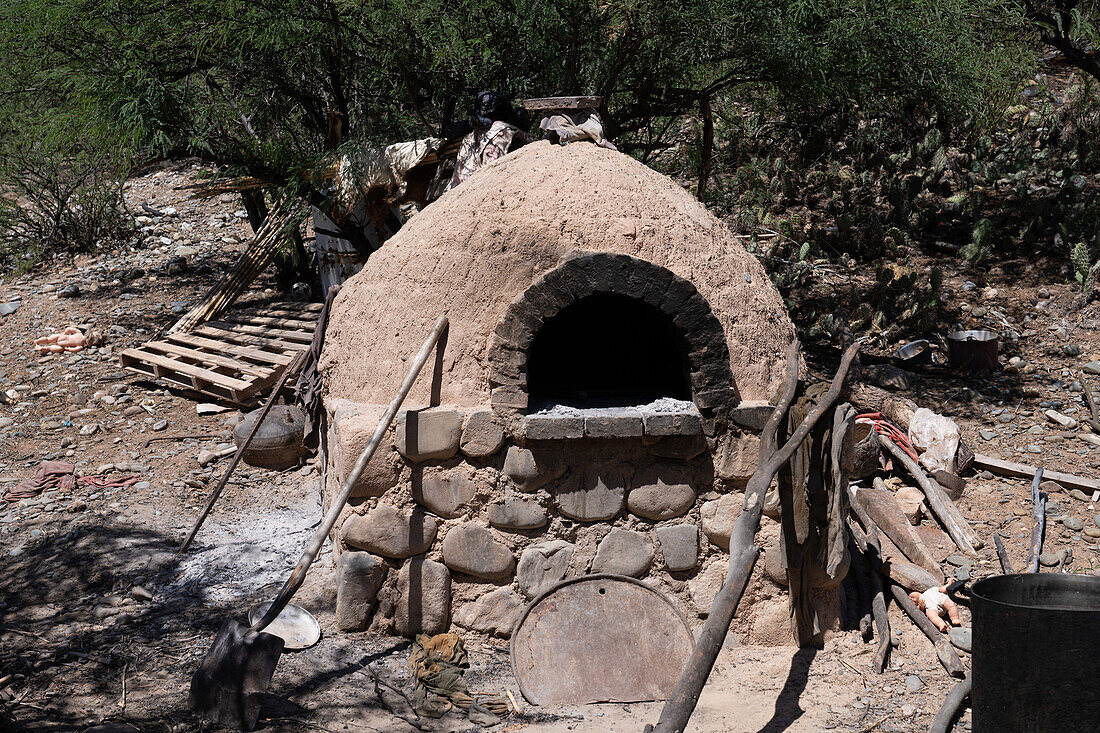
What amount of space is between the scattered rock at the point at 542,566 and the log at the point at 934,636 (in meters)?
1.70

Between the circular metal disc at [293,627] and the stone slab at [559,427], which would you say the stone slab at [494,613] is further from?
the stone slab at [559,427]

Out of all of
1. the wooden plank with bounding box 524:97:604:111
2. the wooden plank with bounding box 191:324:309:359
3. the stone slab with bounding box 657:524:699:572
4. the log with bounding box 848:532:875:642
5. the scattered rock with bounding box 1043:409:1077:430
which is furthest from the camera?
the wooden plank with bounding box 191:324:309:359

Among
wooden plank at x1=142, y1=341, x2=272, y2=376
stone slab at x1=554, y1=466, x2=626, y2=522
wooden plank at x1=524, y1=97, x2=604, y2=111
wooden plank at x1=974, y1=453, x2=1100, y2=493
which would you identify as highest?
wooden plank at x1=524, y1=97, x2=604, y2=111

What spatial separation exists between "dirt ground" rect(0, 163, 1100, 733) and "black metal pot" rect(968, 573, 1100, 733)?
637 millimetres

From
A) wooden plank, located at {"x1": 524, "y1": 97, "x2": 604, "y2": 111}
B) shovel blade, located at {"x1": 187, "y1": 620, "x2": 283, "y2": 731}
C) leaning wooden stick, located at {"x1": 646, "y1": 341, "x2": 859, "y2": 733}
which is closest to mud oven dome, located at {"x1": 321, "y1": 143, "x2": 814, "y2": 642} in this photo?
leaning wooden stick, located at {"x1": 646, "y1": 341, "x2": 859, "y2": 733}

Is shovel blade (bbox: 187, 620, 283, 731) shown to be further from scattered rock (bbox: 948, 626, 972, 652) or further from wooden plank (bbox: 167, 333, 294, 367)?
wooden plank (bbox: 167, 333, 294, 367)

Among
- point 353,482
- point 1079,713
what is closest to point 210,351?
point 353,482

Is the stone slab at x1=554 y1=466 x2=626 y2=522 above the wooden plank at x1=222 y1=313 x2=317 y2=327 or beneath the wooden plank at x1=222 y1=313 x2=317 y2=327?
beneath

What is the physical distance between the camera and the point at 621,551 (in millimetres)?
3936

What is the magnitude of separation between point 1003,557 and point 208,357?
668cm

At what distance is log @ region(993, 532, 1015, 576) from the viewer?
15.3 ft

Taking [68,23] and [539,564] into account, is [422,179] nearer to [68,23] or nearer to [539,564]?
[68,23]

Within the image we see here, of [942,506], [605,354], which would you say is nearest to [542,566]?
[605,354]

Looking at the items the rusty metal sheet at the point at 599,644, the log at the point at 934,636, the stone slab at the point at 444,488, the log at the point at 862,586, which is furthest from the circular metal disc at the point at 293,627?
the log at the point at 934,636
